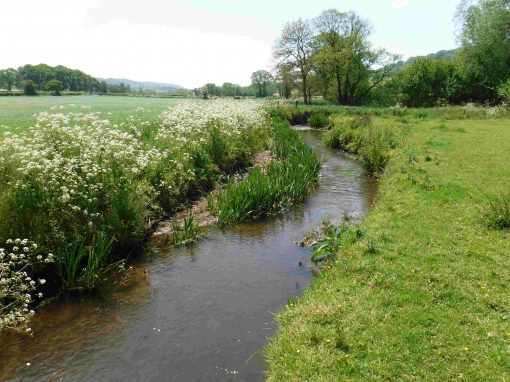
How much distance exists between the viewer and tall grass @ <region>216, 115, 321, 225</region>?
45.0 ft

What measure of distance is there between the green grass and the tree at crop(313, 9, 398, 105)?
57.3 m

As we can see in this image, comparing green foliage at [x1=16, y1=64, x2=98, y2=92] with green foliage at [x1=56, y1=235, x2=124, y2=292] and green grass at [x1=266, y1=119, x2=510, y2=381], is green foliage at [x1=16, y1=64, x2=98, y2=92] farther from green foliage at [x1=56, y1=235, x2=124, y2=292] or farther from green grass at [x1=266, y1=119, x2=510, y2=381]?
green grass at [x1=266, y1=119, x2=510, y2=381]

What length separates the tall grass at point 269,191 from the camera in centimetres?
1372

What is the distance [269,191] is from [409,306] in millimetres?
8483

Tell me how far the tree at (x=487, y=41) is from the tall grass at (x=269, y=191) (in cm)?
3999

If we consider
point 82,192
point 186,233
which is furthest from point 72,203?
point 186,233

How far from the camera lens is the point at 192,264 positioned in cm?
1046

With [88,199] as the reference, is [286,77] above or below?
above

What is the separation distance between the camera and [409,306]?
6.84 meters

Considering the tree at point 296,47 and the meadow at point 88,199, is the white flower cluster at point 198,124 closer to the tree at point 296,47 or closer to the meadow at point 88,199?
the meadow at point 88,199

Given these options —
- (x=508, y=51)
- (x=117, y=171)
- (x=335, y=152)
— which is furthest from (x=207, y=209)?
(x=508, y=51)

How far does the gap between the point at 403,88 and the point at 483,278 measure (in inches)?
2575

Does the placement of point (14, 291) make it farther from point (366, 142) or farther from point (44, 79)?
point (44, 79)

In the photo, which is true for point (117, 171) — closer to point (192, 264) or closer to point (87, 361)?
point (192, 264)
